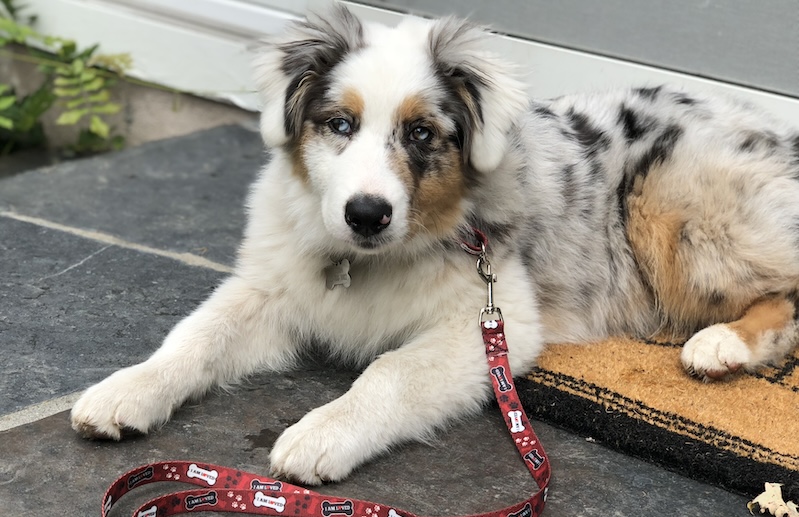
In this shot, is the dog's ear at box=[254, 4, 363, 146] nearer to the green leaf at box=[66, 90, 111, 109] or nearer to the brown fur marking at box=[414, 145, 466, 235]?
the brown fur marking at box=[414, 145, 466, 235]

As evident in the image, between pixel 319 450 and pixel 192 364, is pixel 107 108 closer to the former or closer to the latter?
pixel 192 364

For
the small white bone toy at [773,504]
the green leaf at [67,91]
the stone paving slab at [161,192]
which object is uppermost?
the green leaf at [67,91]

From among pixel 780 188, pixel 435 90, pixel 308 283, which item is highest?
pixel 435 90

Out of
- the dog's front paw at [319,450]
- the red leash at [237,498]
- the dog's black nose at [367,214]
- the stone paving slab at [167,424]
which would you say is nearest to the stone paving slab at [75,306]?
the stone paving slab at [167,424]

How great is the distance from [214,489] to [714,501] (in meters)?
1.52

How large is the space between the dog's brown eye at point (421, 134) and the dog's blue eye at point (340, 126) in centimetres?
21

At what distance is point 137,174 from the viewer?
17.7ft

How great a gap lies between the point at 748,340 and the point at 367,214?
1.64 metres

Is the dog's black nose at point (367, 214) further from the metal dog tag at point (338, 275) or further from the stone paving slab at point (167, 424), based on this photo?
the stone paving slab at point (167, 424)

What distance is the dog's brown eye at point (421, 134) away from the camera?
2.92m

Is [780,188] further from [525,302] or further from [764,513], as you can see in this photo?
[764,513]

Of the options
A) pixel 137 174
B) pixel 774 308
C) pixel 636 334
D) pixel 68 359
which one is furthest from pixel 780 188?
pixel 137 174

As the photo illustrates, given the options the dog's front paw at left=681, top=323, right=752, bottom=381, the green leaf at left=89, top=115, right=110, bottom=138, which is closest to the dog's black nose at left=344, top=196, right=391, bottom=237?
the dog's front paw at left=681, top=323, right=752, bottom=381

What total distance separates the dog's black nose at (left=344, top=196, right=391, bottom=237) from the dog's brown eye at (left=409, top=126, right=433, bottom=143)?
1.08 ft
